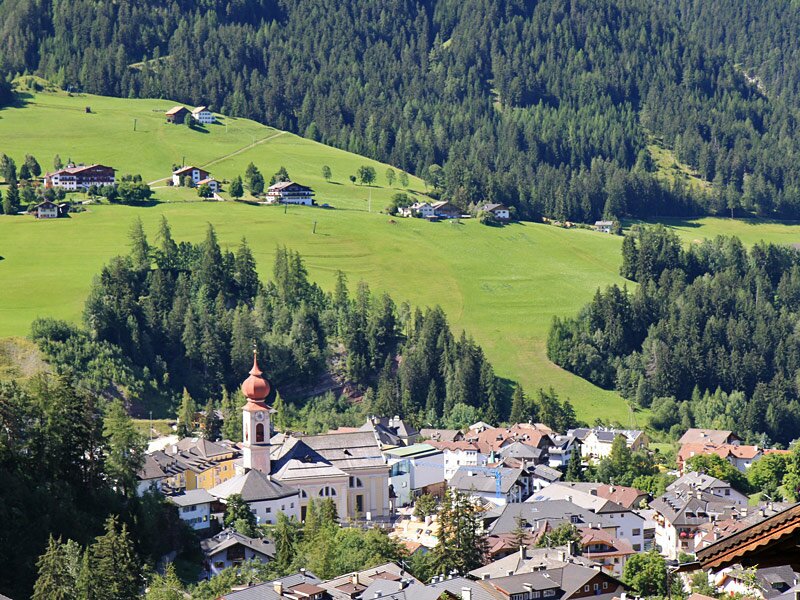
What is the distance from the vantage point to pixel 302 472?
107 metres

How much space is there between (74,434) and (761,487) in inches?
2341

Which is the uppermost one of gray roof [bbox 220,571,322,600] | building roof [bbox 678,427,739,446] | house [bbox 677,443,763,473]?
gray roof [bbox 220,571,322,600]

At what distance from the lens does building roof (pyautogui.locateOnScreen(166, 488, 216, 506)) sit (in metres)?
92.6

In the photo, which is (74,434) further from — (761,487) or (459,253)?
(459,253)

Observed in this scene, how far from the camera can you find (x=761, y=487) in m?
117

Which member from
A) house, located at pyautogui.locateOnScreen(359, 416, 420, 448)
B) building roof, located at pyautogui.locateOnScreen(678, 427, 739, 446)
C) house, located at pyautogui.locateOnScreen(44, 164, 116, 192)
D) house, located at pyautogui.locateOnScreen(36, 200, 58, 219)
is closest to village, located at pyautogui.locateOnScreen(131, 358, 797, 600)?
house, located at pyautogui.locateOnScreen(359, 416, 420, 448)

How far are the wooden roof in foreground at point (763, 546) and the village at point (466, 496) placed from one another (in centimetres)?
6036

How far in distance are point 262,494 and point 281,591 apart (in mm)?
29386

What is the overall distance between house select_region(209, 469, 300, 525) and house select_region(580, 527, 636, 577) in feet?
71.6

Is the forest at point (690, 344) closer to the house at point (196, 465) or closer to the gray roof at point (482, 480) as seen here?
the gray roof at point (482, 480)

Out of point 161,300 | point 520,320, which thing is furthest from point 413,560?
point 520,320

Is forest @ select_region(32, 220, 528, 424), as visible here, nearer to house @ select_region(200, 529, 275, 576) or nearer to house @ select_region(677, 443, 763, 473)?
house @ select_region(677, 443, 763, 473)

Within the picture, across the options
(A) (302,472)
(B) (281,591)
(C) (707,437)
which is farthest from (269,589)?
(C) (707,437)

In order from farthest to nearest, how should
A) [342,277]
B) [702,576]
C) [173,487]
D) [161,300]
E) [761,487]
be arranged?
[342,277], [161,300], [761,487], [173,487], [702,576]
